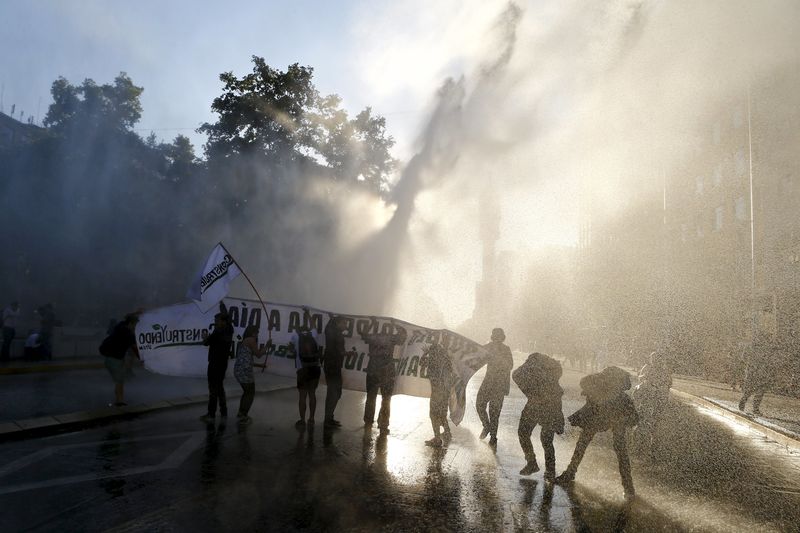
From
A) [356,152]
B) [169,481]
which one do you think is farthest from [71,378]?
[356,152]

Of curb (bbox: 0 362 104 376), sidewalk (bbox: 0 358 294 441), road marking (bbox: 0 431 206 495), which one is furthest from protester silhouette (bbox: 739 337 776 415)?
curb (bbox: 0 362 104 376)

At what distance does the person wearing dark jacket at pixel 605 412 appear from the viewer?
6.12 m

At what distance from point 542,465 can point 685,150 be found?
42.1m

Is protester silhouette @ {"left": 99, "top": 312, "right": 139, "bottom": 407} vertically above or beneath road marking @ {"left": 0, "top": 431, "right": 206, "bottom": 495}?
above

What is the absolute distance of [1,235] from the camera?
30.1m

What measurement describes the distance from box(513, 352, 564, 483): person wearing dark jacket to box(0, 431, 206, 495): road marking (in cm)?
391

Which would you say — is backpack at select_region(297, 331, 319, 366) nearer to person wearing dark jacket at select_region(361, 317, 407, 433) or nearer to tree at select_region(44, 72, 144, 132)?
person wearing dark jacket at select_region(361, 317, 407, 433)

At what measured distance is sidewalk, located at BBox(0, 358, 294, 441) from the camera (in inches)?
302

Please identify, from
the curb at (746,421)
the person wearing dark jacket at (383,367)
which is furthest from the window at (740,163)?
the person wearing dark jacket at (383,367)

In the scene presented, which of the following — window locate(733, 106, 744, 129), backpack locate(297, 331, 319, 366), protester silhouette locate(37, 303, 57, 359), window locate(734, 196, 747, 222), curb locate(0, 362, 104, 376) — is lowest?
curb locate(0, 362, 104, 376)

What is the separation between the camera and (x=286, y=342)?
1030 cm

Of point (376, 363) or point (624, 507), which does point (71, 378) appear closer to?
point (376, 363)

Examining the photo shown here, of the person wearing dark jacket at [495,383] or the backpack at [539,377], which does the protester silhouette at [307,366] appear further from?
the backpack at [539,377]

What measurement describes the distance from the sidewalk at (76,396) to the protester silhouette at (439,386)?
4.12m
